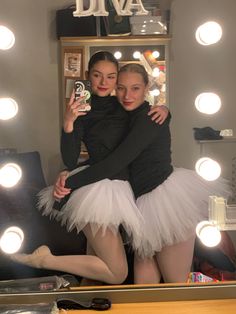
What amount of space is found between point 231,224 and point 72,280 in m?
0.34

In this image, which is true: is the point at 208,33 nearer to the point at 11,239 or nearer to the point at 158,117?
the point at 158,117

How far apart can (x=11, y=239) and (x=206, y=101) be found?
1.62ft

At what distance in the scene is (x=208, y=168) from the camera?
817 mm

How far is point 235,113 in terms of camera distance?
32.3 inches

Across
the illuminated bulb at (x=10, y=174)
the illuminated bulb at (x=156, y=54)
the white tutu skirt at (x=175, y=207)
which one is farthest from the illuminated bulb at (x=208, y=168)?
the illuminated bulb at (x=10, y=174)

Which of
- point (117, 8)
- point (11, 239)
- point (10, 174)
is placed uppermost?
point (117, 8)

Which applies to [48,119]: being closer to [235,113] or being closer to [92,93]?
[92,93]

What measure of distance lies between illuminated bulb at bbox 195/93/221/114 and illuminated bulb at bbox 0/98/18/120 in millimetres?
364

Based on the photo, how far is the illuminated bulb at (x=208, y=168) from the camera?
2.67 feet

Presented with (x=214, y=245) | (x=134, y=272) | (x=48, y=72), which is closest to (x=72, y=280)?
(x=134, y=272)

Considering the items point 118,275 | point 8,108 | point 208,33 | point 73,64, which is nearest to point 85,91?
point 73,64

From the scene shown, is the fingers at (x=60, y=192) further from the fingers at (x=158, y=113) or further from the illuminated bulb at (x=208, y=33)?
the illuminated bulb at (x=208, y=33)

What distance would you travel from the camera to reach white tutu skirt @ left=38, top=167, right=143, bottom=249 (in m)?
0.77

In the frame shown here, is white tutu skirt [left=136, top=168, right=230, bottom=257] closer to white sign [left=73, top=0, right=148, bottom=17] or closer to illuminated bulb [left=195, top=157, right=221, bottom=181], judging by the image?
illuminated bulb [left=195, top=157, right=221, bottom=181]
